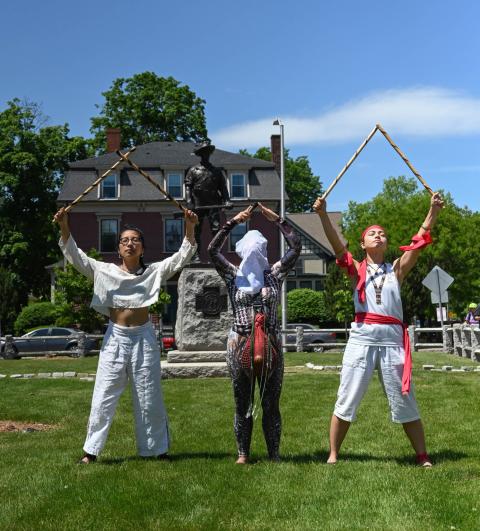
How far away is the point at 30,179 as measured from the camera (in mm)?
47844

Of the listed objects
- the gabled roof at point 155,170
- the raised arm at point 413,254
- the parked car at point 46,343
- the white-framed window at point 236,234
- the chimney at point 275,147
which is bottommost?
the parked car at point 46,343

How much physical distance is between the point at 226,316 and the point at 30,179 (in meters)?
36.8

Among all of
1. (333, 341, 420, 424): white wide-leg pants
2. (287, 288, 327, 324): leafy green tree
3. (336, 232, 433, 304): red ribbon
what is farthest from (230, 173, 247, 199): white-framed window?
(333, 341, 420, 424): white wide-leg pants

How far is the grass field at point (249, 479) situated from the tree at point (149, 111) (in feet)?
145

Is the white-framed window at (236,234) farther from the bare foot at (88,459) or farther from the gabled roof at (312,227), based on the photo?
the bare foot at (88,459)

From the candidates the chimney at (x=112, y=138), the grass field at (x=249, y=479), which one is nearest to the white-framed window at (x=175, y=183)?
the chimney at (x=112, y=138)

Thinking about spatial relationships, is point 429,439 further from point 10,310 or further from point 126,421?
point 10,310

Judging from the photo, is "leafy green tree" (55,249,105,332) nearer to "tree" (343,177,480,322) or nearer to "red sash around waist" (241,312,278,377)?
"tree" (343,177,480,322)

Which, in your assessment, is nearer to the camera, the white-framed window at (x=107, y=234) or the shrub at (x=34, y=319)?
the shrub at (x=34, y=319)

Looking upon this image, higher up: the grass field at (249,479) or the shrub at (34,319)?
the shrub at (34,319)

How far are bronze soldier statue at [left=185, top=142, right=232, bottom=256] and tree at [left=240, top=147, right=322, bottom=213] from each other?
2239 inches

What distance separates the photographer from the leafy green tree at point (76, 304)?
35.4 m

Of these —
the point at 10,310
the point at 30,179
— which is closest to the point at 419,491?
the point at 10,310

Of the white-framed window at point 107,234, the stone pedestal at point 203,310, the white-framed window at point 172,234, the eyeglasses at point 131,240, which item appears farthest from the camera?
the white-framed window at point 172,234
